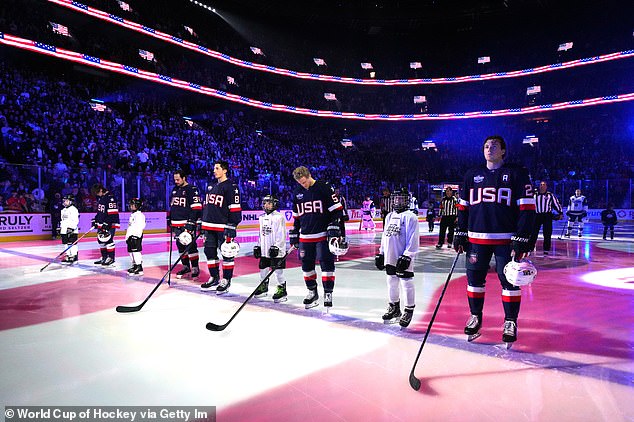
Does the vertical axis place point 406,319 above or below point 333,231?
below

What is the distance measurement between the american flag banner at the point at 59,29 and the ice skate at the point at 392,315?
1018 inches

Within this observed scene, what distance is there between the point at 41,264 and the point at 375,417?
972 centimetres

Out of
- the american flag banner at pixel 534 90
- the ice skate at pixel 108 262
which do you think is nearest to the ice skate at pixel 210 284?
the ice skate at pixel 108 262

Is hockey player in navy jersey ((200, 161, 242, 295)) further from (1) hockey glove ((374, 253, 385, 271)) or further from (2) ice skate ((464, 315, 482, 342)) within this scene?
(2) ice skate ((464, 315, 482, 342))

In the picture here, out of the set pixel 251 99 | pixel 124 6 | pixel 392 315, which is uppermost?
pixel 124 6

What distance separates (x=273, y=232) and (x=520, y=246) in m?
3.65

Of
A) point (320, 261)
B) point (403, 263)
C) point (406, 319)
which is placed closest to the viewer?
point (403, 263)

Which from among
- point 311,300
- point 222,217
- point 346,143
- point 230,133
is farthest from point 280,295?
point 346,143

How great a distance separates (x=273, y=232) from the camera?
653 centimetres

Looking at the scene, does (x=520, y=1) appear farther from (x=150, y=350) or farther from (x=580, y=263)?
(x=150, y=350)

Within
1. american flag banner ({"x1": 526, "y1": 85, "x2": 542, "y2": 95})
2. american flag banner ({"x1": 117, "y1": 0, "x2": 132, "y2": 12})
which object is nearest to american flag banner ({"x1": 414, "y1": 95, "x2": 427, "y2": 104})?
american flag banner ({"x1": 526, "y1": 85, "x2": 542, "y2": 95})

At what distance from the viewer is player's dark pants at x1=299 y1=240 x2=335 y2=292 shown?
5.63 m

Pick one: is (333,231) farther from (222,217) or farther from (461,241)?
(222,217)

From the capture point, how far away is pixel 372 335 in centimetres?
455
